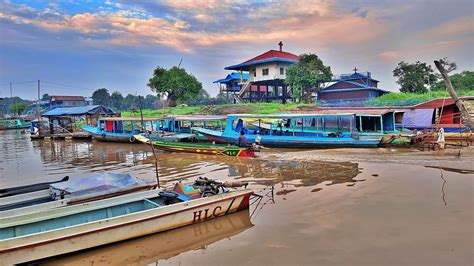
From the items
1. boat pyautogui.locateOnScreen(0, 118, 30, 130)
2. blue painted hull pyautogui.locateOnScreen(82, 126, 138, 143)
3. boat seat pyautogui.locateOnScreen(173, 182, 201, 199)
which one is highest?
boat pyautogui.locateOnScreen(0, 118, 30, 130)

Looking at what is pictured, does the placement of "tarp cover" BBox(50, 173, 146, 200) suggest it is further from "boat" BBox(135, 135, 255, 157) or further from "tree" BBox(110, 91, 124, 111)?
"tree" BBox(110, 91, 124, 111)

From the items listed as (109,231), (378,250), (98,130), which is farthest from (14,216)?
(98,130)

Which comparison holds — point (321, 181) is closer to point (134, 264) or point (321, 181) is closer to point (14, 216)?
point (134, 264)

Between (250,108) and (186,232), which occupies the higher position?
(250,108)

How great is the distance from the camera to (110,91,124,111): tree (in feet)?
282

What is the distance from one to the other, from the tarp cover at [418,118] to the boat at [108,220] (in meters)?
19.6

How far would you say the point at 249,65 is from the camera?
137ft

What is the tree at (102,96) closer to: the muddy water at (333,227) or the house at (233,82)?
the house at (233,82)

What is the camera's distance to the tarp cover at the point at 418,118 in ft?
76.3

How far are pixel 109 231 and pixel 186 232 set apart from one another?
156 centimetres

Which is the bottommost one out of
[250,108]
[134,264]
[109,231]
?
[134,264]

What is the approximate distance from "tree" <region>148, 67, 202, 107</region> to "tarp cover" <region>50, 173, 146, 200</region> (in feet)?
114

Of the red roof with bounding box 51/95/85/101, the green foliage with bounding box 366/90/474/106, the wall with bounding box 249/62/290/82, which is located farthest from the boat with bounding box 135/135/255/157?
the red roof with bounding box 51/95/85/101

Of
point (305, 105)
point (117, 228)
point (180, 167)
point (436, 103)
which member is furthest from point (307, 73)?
point (117, 228)
